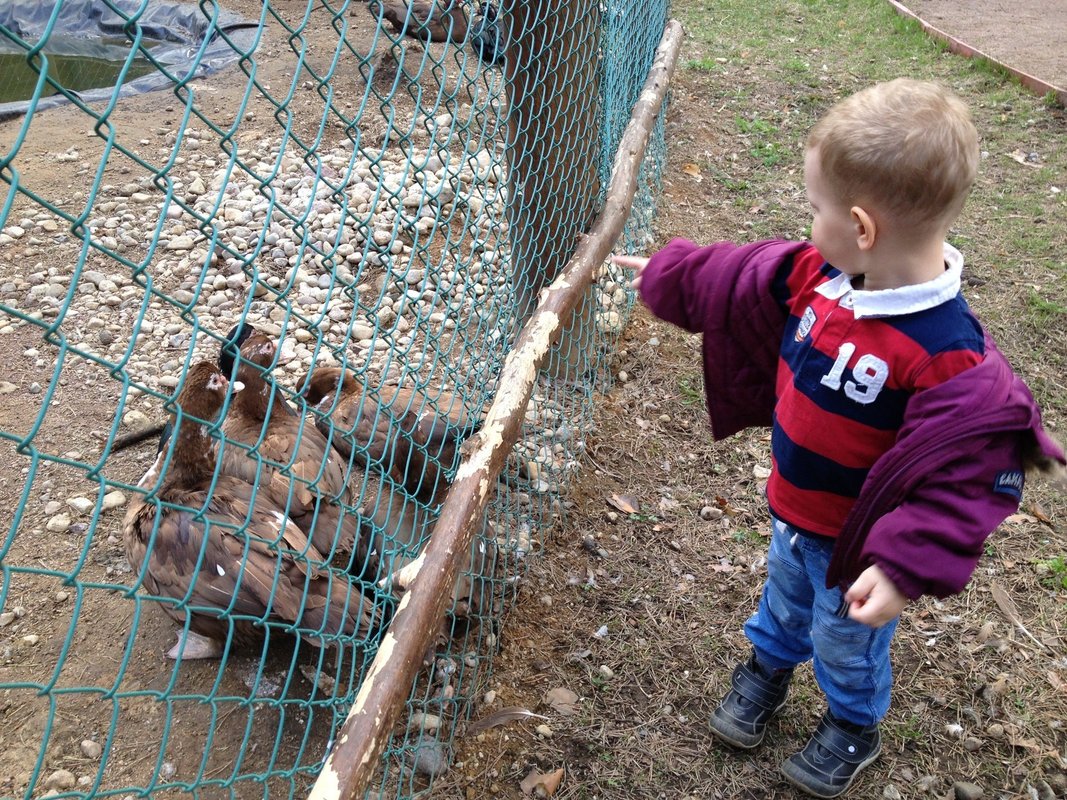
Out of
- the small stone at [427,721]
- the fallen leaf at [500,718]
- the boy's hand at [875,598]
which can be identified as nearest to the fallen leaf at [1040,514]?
the boy's hand at [875,598]

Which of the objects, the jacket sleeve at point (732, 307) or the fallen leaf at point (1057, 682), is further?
the fallen leaf at point (1057, 682)

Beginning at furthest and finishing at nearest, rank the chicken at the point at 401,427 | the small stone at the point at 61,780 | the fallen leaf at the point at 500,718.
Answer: the chicken at the point at 401,427 < the fallen leaf at the point at 500,718 < the small stone at the point at 61,780

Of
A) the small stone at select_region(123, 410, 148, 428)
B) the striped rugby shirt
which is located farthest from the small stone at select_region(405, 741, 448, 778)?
the small stone at select_region(123, 410, 148, 428)

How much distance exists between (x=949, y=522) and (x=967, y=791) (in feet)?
4.85

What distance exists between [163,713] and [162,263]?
366cm

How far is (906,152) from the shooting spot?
1744 mm

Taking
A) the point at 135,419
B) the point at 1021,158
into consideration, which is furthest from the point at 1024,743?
the point at 1021,158

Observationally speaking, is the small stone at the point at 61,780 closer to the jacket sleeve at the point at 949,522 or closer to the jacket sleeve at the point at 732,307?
the jacket sleeve at the point at 732,307

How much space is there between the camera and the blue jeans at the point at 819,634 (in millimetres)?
2334

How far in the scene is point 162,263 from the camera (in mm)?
5727

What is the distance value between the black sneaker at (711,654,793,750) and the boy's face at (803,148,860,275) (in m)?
1.53

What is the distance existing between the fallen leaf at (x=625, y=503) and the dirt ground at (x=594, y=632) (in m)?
0.01

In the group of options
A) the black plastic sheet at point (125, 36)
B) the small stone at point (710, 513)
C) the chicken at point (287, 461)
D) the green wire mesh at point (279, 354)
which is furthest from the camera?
the black plastic sheet at point (125, 36)

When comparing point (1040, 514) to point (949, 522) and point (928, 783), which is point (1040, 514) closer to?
point (928, 783)
